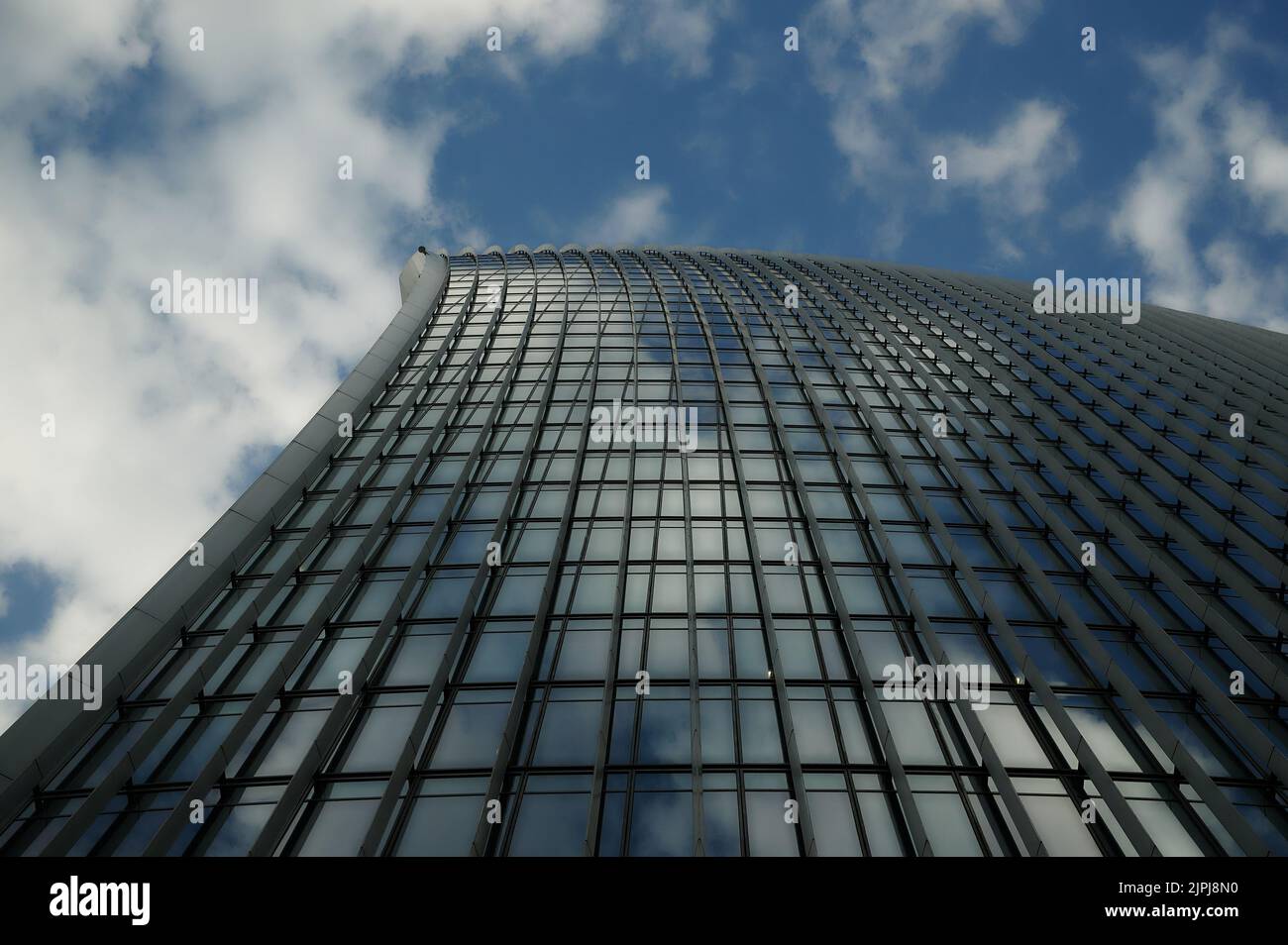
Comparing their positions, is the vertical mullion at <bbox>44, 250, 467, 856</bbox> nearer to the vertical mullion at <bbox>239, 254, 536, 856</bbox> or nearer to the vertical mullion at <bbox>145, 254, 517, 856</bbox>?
the vertical mullion at <bbox>145, 254, 517, 856</bbox>

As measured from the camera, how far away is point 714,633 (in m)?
18.0

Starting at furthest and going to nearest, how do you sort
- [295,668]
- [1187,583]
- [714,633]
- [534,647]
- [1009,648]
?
[1187,583], [714,633], [534,647], [1009,648], [295,668]

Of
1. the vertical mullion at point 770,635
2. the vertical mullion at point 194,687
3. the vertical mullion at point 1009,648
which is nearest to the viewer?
the vertical mullion at point 1009,648

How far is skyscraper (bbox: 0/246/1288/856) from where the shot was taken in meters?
13.8

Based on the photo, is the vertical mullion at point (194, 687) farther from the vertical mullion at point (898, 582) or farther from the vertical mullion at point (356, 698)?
the vertical mullion at point (898, 582)

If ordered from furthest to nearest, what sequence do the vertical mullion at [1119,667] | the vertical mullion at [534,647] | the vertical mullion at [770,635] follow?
the vertical mullion at [534,647] → the vertical mullion at [770,635] → the vertical mullion at [1119,667]

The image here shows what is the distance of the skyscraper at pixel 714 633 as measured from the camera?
1376cm

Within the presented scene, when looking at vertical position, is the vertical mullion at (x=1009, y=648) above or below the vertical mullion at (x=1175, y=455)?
below

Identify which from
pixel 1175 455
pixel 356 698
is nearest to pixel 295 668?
pixel 356 698

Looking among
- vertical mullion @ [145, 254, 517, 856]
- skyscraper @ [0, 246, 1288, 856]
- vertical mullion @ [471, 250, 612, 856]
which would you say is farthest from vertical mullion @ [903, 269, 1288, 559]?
vertical mullion @ [145, 254, 517, 856]

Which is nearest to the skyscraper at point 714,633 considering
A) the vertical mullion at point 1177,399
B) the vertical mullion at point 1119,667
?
the vertical mullion at point 1119,667

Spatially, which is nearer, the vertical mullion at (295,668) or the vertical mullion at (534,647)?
the vertical mullion at (295,668)

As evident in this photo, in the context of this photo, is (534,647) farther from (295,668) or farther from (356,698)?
(295,668)
